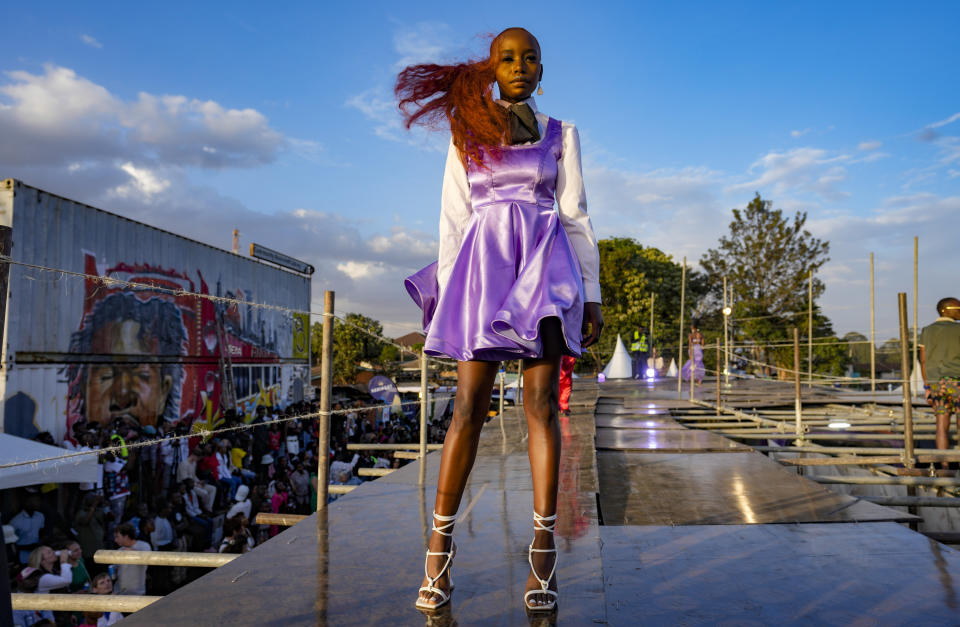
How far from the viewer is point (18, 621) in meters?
4.25

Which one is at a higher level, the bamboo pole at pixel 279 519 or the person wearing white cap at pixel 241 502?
the bamboo pole at pixel 279 519

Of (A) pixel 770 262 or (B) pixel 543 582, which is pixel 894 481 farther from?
(A) pixel 770 262

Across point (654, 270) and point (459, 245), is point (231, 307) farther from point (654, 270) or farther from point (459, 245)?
point (654, 270)

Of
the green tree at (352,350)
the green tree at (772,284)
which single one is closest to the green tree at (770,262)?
the green tree at (772,284)

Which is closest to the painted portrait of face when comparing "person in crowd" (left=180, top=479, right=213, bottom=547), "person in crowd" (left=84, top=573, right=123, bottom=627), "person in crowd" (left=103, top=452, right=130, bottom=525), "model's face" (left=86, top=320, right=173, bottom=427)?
"model's face" (left=86, top=320, right=173, bottom=427)

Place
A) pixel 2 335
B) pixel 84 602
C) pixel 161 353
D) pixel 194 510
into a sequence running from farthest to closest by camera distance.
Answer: pixel 161 353
pixel 194 510
pixel 84 602
pixel 2 335

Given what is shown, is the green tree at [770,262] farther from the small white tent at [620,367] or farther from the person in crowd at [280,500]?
the person in crowd at [280,500]

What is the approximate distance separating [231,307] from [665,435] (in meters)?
11.0

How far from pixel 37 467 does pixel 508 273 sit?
5.33 metres

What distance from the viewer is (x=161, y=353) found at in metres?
11.3

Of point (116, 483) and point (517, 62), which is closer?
point (517, 62)

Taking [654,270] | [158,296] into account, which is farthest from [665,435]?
[654,270]

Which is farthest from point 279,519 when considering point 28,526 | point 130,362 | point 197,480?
point 130,362

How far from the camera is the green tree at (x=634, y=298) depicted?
3109 centimetres
